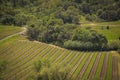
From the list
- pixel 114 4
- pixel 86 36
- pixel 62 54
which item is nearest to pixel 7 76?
pixel 62 54

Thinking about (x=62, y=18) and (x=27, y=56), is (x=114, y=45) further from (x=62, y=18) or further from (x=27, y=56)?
(x=62, y=18)

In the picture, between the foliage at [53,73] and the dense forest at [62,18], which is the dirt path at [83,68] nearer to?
the dense forest at [62,18]

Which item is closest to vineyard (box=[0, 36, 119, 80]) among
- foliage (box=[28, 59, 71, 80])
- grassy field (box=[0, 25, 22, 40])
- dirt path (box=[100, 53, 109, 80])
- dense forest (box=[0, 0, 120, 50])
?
dirt path (box=[100, 53, 109, 80])

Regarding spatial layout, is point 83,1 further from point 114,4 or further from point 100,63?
point 100,63

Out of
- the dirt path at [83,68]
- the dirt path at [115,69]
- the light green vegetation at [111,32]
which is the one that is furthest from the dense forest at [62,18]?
the light green vegetation at [111,32]

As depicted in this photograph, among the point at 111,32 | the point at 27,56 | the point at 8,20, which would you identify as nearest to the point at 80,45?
the point at 27,56

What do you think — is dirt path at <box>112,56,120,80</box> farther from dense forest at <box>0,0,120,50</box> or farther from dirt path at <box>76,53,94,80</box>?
dense forest at <box>0,0,120,50</box>
